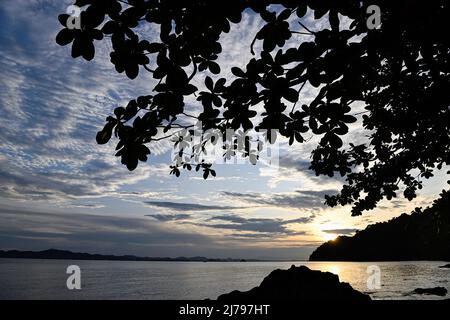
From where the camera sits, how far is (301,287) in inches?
1114

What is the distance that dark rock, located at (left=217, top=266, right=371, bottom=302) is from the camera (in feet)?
86.9

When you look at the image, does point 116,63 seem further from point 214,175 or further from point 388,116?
point 388,116

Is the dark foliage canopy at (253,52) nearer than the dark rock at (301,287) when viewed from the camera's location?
Yes

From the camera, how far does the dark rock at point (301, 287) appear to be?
2650 centimetres

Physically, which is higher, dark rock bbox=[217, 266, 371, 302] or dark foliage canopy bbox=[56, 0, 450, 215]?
dark foliage canopy bbox=[56, 0, 450, 215]

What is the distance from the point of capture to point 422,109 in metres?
6.23
